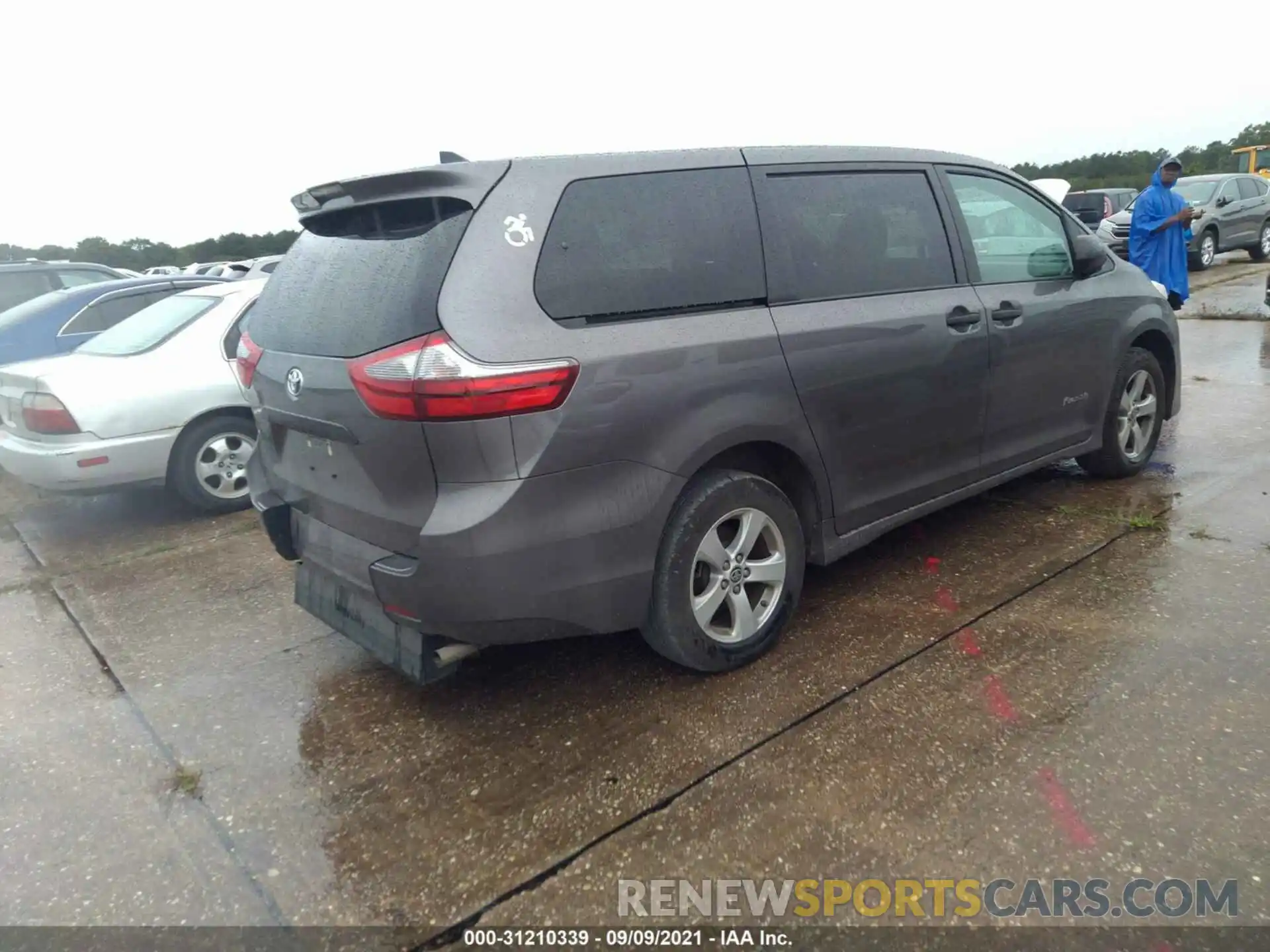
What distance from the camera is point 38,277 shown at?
378 inches

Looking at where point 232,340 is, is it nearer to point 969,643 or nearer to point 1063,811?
point 969,643

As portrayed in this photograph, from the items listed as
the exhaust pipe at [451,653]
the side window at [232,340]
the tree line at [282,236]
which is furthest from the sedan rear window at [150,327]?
the tree line at [282,236]

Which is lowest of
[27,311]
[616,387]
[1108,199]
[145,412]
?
[145,412]

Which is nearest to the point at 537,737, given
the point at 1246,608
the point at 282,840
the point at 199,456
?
the point at 282,840

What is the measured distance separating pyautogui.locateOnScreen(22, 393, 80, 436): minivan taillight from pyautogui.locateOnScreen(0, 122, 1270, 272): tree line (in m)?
36.3

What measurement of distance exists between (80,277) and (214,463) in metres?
6.26

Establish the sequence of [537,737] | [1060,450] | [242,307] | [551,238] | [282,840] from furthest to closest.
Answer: [242,307], [1060,450], [537,737], [551,238], [282,840]

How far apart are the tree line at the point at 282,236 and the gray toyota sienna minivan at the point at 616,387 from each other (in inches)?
1541

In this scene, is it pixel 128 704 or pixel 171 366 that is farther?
pixel 171 366

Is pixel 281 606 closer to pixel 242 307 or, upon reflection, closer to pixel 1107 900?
pixel 242 307

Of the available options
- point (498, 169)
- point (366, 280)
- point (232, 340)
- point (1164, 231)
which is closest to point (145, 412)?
point (232, 340)

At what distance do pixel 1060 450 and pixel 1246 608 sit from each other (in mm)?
1228

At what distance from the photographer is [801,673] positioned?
3.19 meters

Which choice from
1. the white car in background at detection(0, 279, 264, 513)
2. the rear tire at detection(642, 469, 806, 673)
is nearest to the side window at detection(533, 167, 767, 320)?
the rear tire at detection(642, 469, 806, 673)
